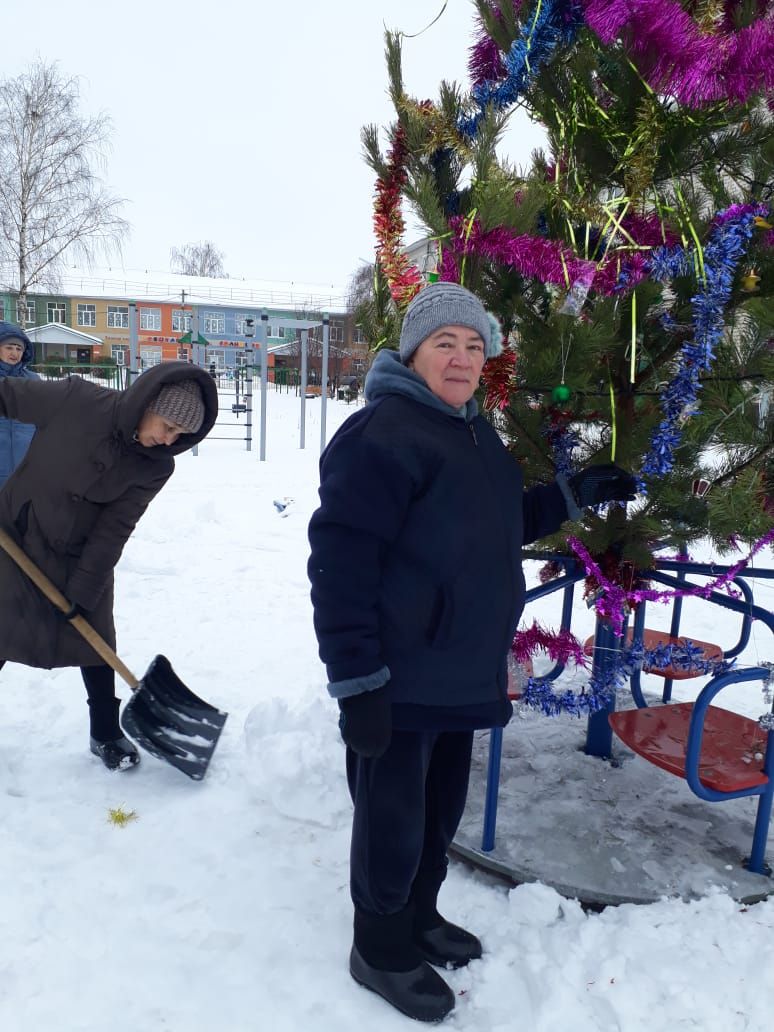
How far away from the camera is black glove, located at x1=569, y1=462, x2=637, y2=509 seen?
6.88 ft

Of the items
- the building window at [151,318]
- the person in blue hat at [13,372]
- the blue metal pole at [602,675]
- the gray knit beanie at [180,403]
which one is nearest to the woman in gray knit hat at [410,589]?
the blue metal pole at [602,675]

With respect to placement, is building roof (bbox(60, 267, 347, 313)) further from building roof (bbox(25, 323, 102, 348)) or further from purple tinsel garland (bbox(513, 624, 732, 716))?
purple tinsel garland (bbox(513, 624, 732, 716))

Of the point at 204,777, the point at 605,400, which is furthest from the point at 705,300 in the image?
the point at 204,777

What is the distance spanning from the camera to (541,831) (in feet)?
8.44

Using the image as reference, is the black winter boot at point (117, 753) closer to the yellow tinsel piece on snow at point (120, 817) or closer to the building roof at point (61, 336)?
the yellow tinsel piece on snow at point (120, 817)

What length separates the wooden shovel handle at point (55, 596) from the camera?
2.76m

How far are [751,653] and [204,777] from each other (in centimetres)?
359

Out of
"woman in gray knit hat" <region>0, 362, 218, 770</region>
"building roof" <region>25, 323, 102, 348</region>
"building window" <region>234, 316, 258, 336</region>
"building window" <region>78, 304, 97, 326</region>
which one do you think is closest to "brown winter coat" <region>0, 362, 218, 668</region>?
"woman in gray knit hat" <region>0, 362, 218, 770</region>

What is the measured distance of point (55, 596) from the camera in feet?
9.20

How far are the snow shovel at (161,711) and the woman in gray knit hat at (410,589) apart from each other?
1.27 meters

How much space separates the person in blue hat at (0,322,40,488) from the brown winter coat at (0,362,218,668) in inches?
67.1

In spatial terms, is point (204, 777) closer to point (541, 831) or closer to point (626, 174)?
point (541, 831)

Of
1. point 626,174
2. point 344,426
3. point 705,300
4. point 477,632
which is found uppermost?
point 626,174

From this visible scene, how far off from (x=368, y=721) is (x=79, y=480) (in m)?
1.63
